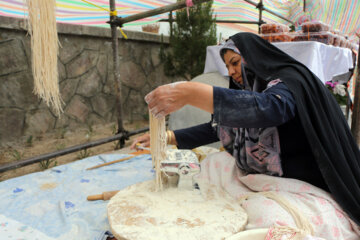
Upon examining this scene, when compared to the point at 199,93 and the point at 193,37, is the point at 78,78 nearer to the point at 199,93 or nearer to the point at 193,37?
the point at 193,37

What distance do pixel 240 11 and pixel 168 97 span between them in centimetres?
443

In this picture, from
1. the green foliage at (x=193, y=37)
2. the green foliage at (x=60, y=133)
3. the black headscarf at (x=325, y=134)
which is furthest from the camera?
the green foliage at (x=193, y=37)

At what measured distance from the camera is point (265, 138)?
1.48 metres

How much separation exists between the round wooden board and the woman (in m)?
0.38

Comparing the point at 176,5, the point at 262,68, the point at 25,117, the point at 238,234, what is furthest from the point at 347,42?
the point at 25,117

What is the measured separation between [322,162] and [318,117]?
0.22 metres

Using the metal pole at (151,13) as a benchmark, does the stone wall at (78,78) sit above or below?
below

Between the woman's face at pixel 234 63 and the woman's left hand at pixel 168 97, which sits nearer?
the woman's left hand at pixel 168 97

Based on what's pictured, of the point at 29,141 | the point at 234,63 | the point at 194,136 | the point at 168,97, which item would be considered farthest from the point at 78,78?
the point at 168,97

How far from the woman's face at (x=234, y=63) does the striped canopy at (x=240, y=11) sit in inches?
90.7

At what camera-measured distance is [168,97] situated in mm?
1138

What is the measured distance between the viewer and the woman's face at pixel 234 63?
1.66 m

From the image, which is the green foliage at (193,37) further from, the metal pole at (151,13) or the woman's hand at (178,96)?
the woman's hand at (178,96)

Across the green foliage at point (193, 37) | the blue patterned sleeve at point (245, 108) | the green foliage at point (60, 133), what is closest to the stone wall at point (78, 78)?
the green foliage at point (60, 133)
